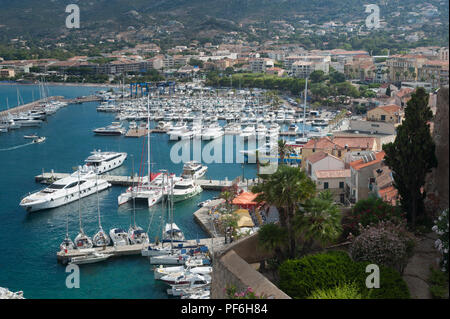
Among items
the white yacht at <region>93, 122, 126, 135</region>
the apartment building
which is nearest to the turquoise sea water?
the white yacht at <region>93, 122, 126, 135</region>

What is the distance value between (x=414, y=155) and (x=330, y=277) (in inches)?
145

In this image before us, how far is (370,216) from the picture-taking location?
36.6ft

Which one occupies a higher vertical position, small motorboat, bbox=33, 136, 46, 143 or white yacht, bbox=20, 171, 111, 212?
small motorboat, bbox=33, 136, 46, 143

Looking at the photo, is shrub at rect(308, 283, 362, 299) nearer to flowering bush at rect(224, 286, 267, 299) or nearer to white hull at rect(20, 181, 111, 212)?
flowering bush at rect(224, 286, 267, 299)

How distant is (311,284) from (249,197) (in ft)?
50.4

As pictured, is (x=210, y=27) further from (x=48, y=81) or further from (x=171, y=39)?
(x=48, y=81)

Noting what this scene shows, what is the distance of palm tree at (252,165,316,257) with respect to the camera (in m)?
10.8

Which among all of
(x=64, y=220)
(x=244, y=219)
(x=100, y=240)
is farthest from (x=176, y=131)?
(x=244, y=219)

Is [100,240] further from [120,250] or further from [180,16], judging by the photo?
[180,16]

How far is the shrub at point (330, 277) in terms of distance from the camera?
8562 mm

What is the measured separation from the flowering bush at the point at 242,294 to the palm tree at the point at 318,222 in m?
2.37

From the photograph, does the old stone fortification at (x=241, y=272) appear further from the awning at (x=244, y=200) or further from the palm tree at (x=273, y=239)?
the awning at (x=244, y=200)

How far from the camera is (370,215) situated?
11.2 m

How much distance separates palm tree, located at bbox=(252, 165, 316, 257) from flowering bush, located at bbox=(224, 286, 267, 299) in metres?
2.43
